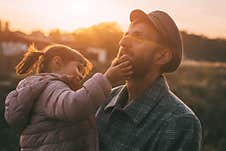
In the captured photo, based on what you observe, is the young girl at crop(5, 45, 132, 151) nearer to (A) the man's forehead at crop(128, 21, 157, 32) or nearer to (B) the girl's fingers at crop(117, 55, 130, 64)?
(B) the girl's fingers at crop(117, 55, 130, 64)

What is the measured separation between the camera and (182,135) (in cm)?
249

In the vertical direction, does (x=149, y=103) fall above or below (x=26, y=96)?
below

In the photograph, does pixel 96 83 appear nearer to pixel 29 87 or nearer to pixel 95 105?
pixel 95 105

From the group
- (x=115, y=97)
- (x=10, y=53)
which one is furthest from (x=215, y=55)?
(x=115, y=97)

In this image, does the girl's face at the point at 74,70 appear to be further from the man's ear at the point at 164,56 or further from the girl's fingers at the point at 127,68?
the man's ear at the point at 164,56

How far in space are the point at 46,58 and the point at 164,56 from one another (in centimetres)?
56

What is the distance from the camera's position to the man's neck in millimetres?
2734

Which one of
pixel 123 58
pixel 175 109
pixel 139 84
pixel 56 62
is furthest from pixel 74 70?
pixel 175 109

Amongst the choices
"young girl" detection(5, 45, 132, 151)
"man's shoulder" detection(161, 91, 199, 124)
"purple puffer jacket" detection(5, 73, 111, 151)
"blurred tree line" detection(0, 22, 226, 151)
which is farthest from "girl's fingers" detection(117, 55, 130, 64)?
"blurred tree line" detection(0, 22, 226, 151)

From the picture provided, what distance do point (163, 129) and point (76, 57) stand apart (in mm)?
502

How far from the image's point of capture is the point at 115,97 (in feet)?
9.41

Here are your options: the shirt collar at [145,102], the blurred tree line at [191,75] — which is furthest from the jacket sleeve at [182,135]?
the blurred tree line at [191,75]

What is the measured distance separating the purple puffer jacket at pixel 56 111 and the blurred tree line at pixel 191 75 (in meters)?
6.55

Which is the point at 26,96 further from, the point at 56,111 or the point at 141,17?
the point at 141,17
